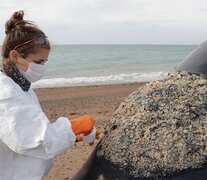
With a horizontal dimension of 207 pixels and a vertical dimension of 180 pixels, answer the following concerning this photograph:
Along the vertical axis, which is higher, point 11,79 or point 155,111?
point 11,79

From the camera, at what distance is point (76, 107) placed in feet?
46.2

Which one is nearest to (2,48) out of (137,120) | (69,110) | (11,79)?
(11,79)

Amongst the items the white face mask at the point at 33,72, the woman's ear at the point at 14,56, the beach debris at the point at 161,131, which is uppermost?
the woman's ear at the point at 14,56

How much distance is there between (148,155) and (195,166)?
0.94 feet

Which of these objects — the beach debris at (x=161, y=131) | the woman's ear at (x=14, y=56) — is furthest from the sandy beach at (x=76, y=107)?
the woman's ear at (x=14, y=56)

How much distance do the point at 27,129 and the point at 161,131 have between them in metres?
0.81

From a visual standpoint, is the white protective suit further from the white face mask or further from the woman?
the white face mask

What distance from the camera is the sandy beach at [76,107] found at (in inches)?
278

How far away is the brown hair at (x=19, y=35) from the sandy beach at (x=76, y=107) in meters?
3.73

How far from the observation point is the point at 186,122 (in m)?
2.95

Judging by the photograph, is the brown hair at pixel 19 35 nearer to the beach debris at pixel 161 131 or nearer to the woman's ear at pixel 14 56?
the woman's ear at pixel 14 56

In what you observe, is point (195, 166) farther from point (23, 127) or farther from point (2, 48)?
point (2, 48)

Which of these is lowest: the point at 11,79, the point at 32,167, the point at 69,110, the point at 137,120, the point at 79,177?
the point at 69,110

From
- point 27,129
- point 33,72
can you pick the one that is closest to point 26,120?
point 27,129
